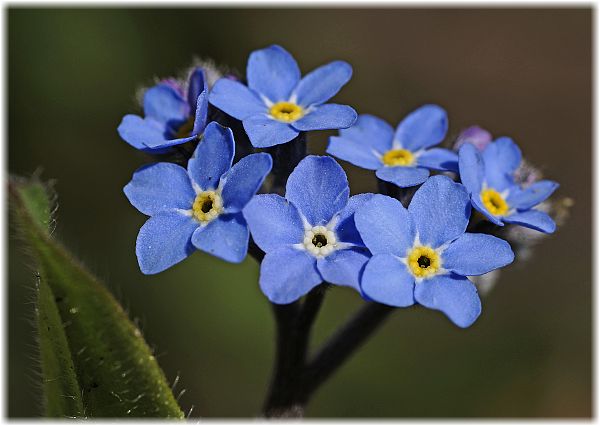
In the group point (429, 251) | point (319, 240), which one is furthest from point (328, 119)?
point (429, 251)

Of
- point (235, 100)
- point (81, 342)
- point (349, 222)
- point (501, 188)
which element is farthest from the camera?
point (501, 188)

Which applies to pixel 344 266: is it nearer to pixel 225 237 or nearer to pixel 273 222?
pixel 273 222

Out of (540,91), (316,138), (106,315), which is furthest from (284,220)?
(540,91)

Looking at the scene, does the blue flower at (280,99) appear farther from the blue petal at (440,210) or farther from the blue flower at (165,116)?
the blue petal at (440,210)

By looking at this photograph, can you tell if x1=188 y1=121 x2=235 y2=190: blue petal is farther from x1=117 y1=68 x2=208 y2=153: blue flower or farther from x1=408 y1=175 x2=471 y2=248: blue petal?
x1=408 y1=175 x2=471 y2=248: blue petal

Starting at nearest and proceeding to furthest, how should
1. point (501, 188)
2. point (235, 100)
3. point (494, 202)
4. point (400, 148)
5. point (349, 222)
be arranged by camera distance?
point (349, 222), point (235, 100), point (494, 202), point (501, 188), point (400, 148)

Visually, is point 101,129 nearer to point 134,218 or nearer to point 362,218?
point 134,218

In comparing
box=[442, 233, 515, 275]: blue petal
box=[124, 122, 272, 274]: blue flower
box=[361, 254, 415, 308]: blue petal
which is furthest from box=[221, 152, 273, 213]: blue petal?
box=[442, 233, 515, 275]: blue petal
